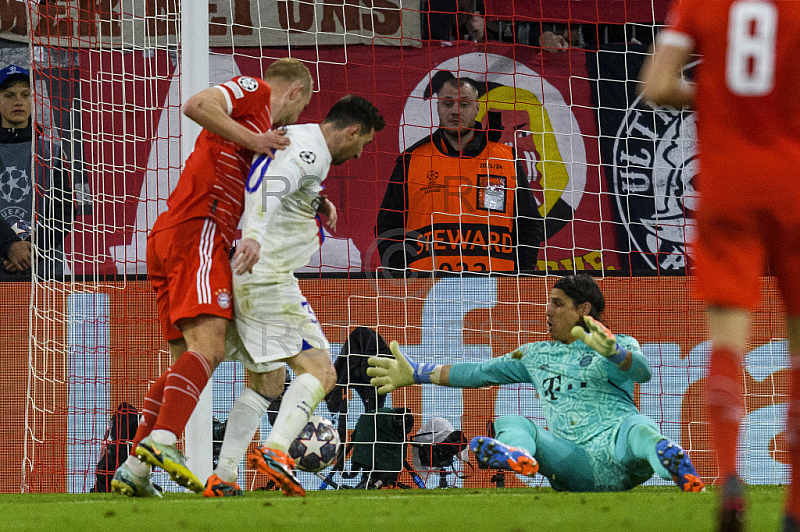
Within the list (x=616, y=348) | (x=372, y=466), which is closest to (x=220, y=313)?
(x=616, y=348)

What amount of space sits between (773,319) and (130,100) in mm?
4685

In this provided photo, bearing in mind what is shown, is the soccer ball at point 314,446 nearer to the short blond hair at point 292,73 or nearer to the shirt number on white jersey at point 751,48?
the short blond hair at point 292,73

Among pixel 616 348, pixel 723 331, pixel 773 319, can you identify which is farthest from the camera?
pixel 773 319

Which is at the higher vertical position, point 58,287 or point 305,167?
point 305,167

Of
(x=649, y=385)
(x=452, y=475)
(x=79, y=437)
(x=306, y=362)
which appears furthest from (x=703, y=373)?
(x=79, y=437)

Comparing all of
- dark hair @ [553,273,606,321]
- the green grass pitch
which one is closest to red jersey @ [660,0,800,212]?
the green grass pitch

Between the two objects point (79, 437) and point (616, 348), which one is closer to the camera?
point (616, 348)

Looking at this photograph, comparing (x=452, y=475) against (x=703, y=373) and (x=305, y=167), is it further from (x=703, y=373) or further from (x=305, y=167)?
(x=305, y=167)

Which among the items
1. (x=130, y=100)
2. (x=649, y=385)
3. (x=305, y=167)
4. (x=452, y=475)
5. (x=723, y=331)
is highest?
(x=130, y=100)

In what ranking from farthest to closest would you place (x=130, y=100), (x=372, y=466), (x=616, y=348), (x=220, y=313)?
(x=130, y=100) < (x=372, y=466) < (x=616, y=348) < (x=220, y=313)

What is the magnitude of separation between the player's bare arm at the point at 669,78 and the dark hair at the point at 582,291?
8.61 ft

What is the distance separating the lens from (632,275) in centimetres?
589

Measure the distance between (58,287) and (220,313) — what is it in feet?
8.89

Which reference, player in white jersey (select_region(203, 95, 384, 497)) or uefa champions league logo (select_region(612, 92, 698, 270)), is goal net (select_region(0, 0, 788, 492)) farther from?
player in white jersey (select_region(203, 95, 384, 497))
